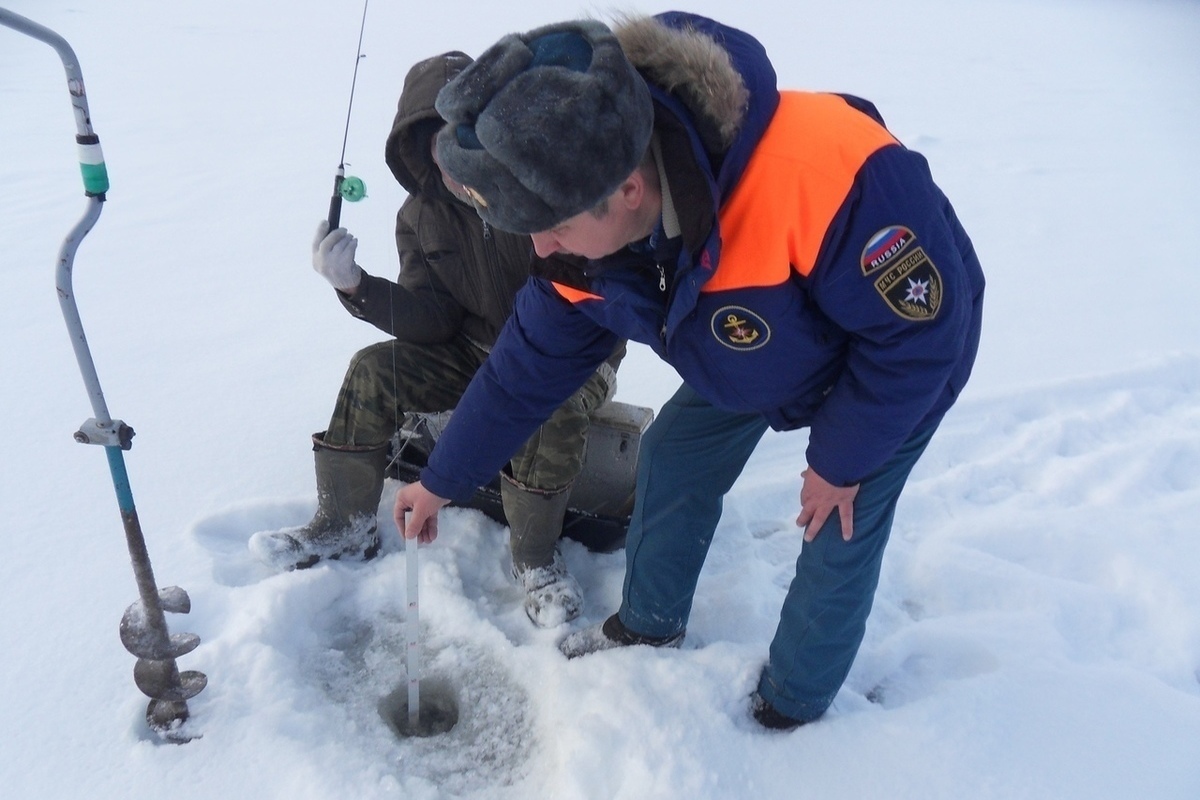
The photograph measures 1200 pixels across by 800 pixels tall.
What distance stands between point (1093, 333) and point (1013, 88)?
20.9 ft

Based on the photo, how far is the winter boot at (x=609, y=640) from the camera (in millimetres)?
2004

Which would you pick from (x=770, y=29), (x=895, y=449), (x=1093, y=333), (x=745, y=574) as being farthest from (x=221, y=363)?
(x=770, y=29)

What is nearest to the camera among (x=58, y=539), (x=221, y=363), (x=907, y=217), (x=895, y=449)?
(x=907, y=217)

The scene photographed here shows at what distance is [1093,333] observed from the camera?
3.87 metres

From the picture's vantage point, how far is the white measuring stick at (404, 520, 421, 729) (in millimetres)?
1732

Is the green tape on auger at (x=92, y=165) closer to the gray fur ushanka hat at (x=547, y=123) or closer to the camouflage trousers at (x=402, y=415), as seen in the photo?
the gray fur ushanka hat at (x=547, y=123)

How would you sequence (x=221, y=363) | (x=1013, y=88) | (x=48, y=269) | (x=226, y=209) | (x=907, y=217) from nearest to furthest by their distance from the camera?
(x=907, y=217)
(x=221, y=363)
(x=48, y=269)
(x=226, y=209)
(x=1013, y=88)

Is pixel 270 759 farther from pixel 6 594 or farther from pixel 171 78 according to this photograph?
pixel 171 78

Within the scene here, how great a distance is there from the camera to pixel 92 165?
130 cm

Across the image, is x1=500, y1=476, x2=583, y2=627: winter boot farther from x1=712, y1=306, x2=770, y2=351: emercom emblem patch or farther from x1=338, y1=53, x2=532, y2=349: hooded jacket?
x1=712, y1=306, x2=770, y2=351: emercom emblem patch

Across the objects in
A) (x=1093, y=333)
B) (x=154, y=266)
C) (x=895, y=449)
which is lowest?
(x=1093, y=333)

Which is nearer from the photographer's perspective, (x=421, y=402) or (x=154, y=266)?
(x=421, y=402)

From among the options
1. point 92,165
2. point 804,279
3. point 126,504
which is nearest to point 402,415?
point 126,504

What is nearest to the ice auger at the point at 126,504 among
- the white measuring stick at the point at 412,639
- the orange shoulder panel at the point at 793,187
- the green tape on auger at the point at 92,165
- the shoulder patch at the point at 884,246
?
the green tape on auger at the point at 92,165
